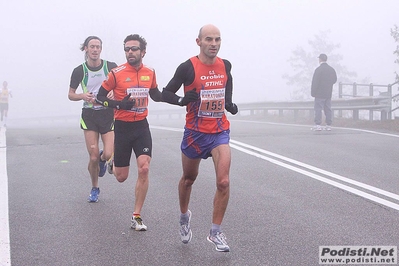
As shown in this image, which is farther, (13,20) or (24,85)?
(13,20)

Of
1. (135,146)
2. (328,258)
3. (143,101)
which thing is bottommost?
(328,258)

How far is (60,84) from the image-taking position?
9138cm

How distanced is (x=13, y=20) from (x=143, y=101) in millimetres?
104906

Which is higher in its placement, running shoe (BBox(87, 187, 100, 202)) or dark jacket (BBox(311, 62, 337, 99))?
dark jacket (BBox(311, 62, 337, 99))

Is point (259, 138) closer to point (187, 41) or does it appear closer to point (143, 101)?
point (143, 101)

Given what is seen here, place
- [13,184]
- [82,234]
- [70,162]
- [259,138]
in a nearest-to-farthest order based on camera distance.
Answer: [82,234], [13,184], [70,162], [259,138]

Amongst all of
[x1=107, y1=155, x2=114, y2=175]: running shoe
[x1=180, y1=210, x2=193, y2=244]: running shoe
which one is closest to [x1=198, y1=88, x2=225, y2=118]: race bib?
[x1=180, y1=210, x2=193, y2=244]: running shoe

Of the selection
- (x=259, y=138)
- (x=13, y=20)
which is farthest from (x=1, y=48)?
(x=259, y=138)

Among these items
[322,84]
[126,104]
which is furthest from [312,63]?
[126,104]

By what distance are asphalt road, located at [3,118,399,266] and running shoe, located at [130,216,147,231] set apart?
0.24ft

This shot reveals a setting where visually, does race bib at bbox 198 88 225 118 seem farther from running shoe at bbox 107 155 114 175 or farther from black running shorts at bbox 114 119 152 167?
running shoe at bbox 107 155 114 175

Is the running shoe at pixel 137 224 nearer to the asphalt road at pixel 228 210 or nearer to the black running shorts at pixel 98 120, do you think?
the asphalt road at pixel 228 210

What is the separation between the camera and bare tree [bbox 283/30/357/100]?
68312 millimetres

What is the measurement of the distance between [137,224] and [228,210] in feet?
4.10
